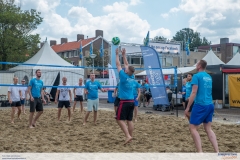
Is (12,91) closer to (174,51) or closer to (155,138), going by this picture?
(155,138)

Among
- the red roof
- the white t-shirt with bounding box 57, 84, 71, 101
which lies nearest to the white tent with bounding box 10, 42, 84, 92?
the white t-shirt with bounding box 57, 84, 71, 101

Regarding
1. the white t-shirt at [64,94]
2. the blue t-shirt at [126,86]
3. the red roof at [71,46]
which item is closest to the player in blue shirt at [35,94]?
the white t-shirt at [64,94]

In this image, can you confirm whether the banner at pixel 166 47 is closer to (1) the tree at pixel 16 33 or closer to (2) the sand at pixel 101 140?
(1) the tree at pixel 16 33

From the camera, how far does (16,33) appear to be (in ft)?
87.8

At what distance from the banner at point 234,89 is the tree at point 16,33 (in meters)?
17.4

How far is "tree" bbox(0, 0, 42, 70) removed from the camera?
84.3 ft

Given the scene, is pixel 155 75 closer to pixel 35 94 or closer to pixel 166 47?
pixel 35 94

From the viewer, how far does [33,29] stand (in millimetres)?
28047

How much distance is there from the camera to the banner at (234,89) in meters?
15.2

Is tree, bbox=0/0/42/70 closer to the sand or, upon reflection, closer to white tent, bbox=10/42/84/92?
white tent, bbox=10/42/84/92

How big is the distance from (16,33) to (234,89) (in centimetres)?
1900

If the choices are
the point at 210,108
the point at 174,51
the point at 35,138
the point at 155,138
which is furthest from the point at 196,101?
the point at 174,51

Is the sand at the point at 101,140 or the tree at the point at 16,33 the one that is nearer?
the sand at the point at 101,140

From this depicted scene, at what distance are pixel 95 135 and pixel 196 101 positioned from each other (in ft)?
9.62
